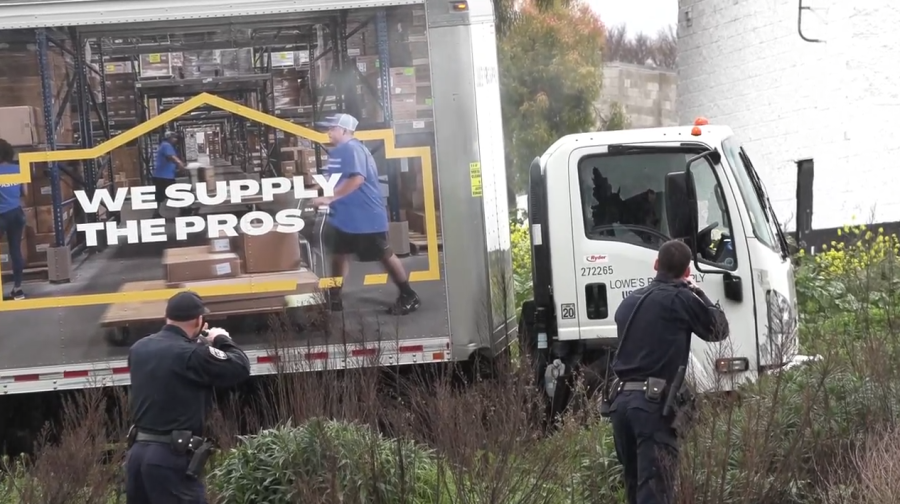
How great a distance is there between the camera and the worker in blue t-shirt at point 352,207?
813 cm

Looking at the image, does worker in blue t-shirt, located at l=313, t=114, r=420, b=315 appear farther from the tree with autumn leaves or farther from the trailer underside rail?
the tree with autumn leaves

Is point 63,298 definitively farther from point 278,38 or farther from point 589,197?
point 589,197

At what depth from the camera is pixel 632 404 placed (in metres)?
6.24

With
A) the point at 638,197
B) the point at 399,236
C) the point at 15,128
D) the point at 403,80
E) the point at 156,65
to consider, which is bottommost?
the point at 399,236

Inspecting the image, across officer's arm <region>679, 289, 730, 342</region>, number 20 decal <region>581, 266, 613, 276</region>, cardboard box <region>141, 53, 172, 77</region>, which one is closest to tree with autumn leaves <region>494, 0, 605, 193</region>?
number 20 decal <region>581, 266, 613, 276</region>

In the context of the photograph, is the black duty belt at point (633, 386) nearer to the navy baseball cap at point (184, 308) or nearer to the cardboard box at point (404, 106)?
the navy baseball cap at point (184, 308)

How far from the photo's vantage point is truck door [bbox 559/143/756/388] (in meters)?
8.30

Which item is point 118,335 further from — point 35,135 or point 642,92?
point 642,92

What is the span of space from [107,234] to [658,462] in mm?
4268

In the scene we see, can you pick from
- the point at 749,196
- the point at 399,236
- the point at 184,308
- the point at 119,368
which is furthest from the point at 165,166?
the point at 749,196

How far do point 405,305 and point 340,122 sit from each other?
1.40 meters

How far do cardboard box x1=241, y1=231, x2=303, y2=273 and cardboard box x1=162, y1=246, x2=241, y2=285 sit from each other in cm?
12

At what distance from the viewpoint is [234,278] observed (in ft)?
26.7

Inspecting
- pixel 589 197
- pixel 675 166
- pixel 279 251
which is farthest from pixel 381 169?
pixel 675 166
